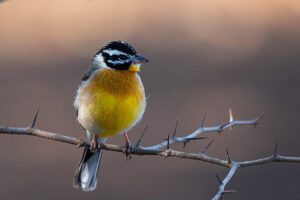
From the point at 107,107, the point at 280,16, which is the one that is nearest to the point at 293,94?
the point at 280,16

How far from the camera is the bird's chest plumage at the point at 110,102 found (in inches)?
233

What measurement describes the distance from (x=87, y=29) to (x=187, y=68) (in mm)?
4144

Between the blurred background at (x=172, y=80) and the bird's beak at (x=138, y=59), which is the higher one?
the bird's beak at (x=138, y=59)

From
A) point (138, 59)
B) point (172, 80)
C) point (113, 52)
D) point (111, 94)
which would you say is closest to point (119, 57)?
point (113, 52)

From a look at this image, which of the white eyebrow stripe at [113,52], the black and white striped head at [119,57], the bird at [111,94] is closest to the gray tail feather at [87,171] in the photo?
the bird at [111,94]

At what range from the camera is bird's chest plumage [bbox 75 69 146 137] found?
233 inches

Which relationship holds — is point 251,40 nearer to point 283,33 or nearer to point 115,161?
point 283,33

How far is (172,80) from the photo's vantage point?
1341cm

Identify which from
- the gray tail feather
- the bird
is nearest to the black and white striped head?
the bird

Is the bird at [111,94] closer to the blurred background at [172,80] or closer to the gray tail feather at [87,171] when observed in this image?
the gray tail feather at [87,171]

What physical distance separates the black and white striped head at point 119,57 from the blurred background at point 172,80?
3.76 meters

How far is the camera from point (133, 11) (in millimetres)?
17531

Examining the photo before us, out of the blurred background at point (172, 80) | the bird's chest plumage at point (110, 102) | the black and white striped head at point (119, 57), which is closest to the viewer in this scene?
the bird's chest plumage at point (110, 102)

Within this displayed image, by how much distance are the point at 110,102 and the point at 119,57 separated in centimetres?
56
